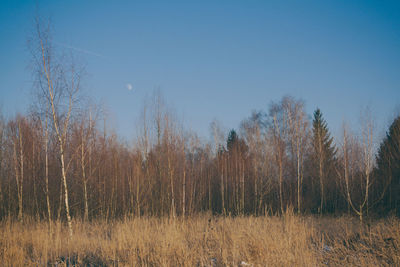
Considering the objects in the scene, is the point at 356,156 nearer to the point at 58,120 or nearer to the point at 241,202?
the point at 241,202

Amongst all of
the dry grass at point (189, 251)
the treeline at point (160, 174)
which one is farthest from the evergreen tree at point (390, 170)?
the dry grass at point (189, 251)

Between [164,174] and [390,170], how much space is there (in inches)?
478

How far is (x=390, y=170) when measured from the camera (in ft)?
45.8

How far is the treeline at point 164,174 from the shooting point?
1171 centimetres

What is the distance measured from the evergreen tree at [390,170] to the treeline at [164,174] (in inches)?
2.2

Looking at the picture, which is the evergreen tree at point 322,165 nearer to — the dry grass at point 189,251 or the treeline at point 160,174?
the treeline at point 160,174

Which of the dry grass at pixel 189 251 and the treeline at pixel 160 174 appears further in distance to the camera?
the treeline at pixel 160 174

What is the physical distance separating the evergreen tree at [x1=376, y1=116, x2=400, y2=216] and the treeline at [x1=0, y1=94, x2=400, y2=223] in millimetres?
56

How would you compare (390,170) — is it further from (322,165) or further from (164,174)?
(164,174)

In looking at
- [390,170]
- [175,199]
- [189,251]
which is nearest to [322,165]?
[390,170]

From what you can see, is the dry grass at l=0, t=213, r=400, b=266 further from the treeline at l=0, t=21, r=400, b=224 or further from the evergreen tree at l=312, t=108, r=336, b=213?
the evergreen tree at l=312, t=108, r=336, b=213

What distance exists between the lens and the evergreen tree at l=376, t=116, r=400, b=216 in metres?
14.3

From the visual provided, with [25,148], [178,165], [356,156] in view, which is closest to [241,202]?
[178,165]

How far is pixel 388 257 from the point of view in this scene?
552cm
